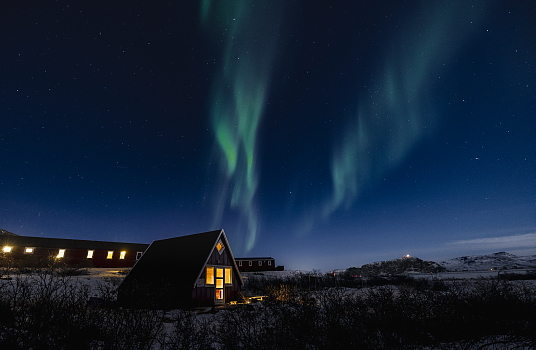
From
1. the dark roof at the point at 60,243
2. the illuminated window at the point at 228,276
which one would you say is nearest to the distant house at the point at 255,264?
the dark roof at the point at 60,243

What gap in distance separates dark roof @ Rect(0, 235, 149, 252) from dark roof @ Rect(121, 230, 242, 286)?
1141 inches

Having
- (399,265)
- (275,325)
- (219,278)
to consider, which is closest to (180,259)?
(219,278)

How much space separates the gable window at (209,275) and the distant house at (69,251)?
32.5 meters

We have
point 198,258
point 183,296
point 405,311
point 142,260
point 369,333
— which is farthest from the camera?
point 142,260

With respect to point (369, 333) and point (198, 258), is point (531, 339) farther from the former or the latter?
point (198, 258)

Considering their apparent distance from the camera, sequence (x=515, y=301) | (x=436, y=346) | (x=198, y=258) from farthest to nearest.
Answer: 1. (x=198, y=258)
2. (x=515, y=301)
3. (x=436, y=346)

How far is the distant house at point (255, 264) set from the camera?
61125 millimetres

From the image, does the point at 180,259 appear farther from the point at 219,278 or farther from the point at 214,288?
the point at 214,288

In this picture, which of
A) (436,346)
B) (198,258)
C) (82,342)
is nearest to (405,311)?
(436,346)

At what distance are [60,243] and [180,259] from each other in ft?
118

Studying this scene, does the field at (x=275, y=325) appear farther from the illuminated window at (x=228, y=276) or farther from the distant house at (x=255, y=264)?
the distant house at (x=255, y=264)

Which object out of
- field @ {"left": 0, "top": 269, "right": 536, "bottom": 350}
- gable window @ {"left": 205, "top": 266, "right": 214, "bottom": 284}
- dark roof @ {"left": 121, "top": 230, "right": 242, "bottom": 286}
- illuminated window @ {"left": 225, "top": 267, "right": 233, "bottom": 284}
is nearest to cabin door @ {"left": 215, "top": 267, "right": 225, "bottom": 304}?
illuminated window @ {"left": 225, "top": 267, "right": 233, "bottom": 284}

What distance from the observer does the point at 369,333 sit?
10531 mm

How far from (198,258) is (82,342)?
14.1 m
